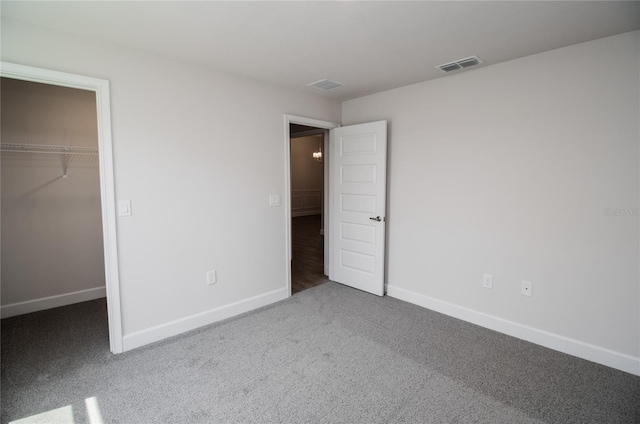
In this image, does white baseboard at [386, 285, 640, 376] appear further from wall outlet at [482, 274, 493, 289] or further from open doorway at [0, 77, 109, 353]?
open doorway at [0, 77, 109, 353]

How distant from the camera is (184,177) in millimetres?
2920

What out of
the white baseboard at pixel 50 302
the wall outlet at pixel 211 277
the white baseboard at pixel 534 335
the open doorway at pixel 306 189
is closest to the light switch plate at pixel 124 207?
the wall outlet at pixel 211 277

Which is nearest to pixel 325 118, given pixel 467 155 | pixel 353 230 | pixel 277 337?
pixel 353 230

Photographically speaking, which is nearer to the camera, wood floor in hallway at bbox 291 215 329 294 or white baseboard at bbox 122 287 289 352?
white baseboard at bbox 122 287 289 352

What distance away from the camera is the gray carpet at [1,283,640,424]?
6.42 feet

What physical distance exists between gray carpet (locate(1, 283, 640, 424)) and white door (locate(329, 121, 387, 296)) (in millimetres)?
893

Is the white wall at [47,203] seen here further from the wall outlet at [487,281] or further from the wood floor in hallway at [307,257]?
the wall outlet at [487,281]

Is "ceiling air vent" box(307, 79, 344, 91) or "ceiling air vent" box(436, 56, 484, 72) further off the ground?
"ceiling air vent" box(307, 79, 344, 91)

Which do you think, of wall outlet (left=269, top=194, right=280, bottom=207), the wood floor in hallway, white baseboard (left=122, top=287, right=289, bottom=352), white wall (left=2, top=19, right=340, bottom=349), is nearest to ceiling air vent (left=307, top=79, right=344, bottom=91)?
white wall (left=2, top=19, right=340, bottom=349)

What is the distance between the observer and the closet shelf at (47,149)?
3.11 m

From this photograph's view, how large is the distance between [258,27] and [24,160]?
289cm

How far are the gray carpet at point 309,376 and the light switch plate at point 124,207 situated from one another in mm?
1165

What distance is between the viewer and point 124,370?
239cm

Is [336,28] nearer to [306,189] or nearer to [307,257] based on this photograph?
[307,257]
